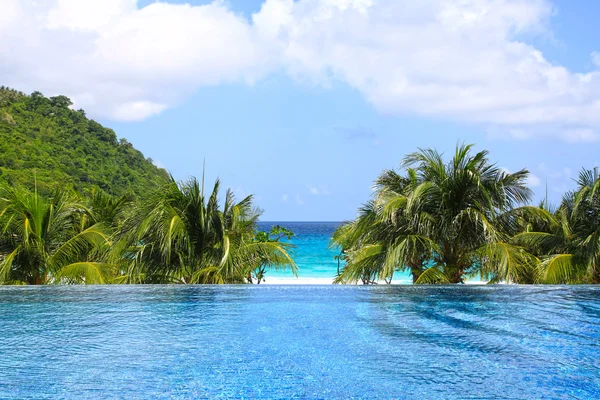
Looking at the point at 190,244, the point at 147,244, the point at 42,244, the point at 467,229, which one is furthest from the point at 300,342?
the point at 42,244

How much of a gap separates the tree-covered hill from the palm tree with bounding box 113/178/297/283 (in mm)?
21143

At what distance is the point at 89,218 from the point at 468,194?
219 inches

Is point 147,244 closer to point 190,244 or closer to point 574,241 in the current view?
point 190,244

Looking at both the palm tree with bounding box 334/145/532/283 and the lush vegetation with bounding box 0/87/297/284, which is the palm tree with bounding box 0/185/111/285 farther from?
the palm tree with bounding box 334/145/532/283

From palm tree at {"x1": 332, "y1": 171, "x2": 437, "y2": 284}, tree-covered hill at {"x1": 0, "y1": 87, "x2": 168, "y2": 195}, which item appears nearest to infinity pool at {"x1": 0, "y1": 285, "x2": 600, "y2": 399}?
palm tree at {"x1": 332, "y1": 171, "x2": 437, "y2": 284}

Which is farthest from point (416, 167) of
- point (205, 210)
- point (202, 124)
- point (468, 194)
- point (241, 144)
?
point (241, 144)

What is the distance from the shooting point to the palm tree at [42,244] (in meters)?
7.35

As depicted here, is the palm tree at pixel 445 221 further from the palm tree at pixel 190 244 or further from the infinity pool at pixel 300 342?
the palm tree at pixel 190 244

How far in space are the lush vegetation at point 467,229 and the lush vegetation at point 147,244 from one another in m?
1.36

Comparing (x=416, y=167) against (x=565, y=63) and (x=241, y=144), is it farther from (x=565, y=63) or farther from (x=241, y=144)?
(x=241, y=144)

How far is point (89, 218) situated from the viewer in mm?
8695

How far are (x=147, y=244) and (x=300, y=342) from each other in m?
3.65

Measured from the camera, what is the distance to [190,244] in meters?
7.48

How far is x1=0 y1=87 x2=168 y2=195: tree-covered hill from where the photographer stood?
29.7m
